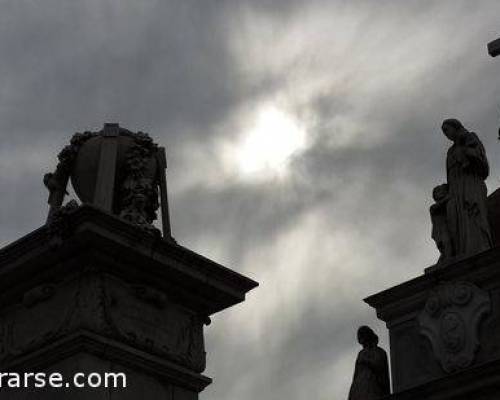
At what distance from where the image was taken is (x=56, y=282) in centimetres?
1004

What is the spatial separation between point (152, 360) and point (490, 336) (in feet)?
16.3

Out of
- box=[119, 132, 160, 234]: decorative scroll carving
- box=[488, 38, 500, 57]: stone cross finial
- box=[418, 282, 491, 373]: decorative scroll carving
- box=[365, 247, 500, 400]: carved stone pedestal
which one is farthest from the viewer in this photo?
box=[488, 38, 500, 57]: stone cross finial

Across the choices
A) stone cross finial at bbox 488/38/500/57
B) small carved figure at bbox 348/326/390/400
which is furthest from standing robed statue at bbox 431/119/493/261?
small carved figure at bbox 348/326/390/400

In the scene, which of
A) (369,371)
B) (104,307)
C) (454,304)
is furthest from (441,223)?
(104,307)

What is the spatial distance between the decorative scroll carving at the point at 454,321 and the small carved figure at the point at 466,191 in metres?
0.66

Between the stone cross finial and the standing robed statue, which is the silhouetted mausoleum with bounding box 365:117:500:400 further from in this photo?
the stone cross finial

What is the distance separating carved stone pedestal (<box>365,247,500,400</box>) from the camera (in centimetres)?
1202

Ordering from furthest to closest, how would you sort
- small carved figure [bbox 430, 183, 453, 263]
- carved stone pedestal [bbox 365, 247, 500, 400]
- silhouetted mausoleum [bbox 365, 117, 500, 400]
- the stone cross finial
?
the stone cross finial
small carved figure [bbox 430, 183, 453, 263]
silhouetted mausoleum [bbox 365, 117, 500, 400]
carved stone pedestal [bbox 365, 247, 500, 400]

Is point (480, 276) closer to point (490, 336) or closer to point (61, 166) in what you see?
point (490, 336)

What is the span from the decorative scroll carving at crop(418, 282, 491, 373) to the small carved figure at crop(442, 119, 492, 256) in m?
0.66

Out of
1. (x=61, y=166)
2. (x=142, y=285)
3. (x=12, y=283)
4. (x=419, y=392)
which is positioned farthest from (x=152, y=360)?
(x=419, y=392)

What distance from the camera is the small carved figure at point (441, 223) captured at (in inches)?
539

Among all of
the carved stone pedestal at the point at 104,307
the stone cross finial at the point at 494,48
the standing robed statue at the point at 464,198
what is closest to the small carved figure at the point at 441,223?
the standing robed statue at the point at 464,198

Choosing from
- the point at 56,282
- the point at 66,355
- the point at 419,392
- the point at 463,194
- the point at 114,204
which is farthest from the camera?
the point at 463,194
